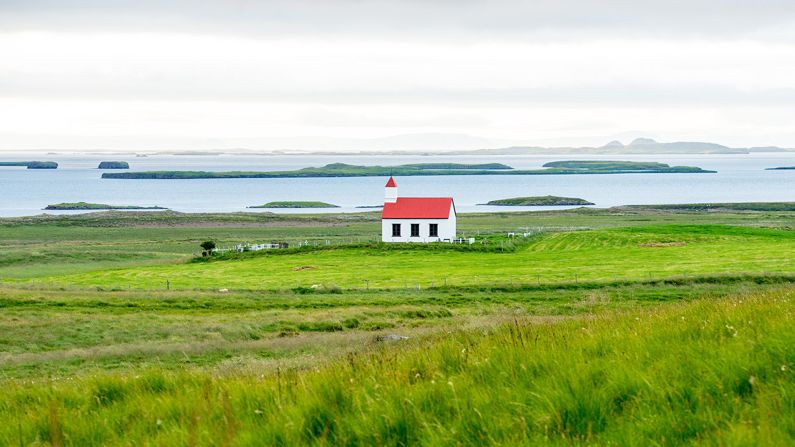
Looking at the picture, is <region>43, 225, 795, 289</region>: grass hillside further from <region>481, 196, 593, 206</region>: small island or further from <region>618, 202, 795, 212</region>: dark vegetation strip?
<region>481, 196, 593, 206</region>: small island

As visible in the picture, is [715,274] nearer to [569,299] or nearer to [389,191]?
[569,299]

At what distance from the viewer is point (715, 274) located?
147ft

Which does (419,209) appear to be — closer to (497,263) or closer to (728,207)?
(497,263)

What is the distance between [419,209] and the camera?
73625mm

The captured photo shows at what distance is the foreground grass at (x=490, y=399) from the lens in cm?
570

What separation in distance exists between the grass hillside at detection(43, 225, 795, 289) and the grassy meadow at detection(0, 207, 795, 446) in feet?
1.02

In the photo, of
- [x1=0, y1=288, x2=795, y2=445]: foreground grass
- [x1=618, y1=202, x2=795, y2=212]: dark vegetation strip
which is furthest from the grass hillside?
[x1=618, y1=202, x2=795, y2=212]: dark vegetation strip

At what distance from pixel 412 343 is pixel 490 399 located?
8312 millimetres

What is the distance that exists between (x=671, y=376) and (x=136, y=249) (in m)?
80.3

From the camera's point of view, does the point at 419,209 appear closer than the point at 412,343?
No

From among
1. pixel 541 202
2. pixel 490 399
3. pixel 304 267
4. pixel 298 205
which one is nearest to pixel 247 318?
pixel 304 267

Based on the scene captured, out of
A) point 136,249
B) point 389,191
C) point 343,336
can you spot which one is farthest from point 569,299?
point 136,249

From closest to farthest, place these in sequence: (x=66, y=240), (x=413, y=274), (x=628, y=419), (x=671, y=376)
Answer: (x=628, y=419)
(x=671, y=376)
(x=413, y=274)
(x=66, y=240)

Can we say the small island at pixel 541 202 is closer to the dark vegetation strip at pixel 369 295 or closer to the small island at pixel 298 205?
the small island at pixel 298 205
